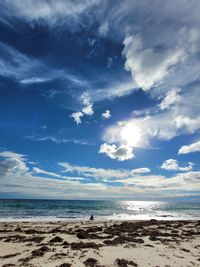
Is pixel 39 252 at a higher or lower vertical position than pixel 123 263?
higher

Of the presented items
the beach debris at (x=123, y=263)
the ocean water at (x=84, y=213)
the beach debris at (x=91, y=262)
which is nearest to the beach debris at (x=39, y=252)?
the beach debris at (x=91, y=262)

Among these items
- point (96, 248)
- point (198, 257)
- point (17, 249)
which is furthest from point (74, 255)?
point (198, 257)

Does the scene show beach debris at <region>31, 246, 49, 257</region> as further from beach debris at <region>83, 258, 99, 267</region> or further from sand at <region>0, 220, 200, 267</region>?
beach debris at <region>83, 258, 99, 267</region>

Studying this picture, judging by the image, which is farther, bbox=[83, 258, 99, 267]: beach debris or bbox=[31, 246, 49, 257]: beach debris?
bbox=[31, 246, 49, 257]: beach debris

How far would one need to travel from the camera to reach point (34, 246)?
46.3 ft

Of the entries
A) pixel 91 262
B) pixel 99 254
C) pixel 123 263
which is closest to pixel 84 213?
pixel 99 254

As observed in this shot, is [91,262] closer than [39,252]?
Yes

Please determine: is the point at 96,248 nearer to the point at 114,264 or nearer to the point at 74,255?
the point at 74,255

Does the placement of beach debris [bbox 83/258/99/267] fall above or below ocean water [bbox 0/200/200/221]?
below

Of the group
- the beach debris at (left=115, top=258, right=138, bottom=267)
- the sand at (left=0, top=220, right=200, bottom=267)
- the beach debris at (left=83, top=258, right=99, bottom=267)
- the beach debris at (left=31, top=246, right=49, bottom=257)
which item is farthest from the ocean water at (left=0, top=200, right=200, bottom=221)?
the beach debris at (left=115, top=258, right=138, bottom=267)

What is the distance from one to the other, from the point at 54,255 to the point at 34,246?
2820 millimetres

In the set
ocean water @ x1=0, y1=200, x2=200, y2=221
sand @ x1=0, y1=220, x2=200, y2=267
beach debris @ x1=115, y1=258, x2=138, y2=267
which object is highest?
ocean water @ x1=0, y1=200, x2=200, y2=221

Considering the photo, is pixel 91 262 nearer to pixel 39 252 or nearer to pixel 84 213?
pixel 39 252

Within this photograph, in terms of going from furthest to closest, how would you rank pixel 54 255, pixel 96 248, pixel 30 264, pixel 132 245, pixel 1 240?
1. pixel 1 240
2. pixel 132 245
3. pixel 96 248
4. pixel 54 255
5. pixel 30 264
